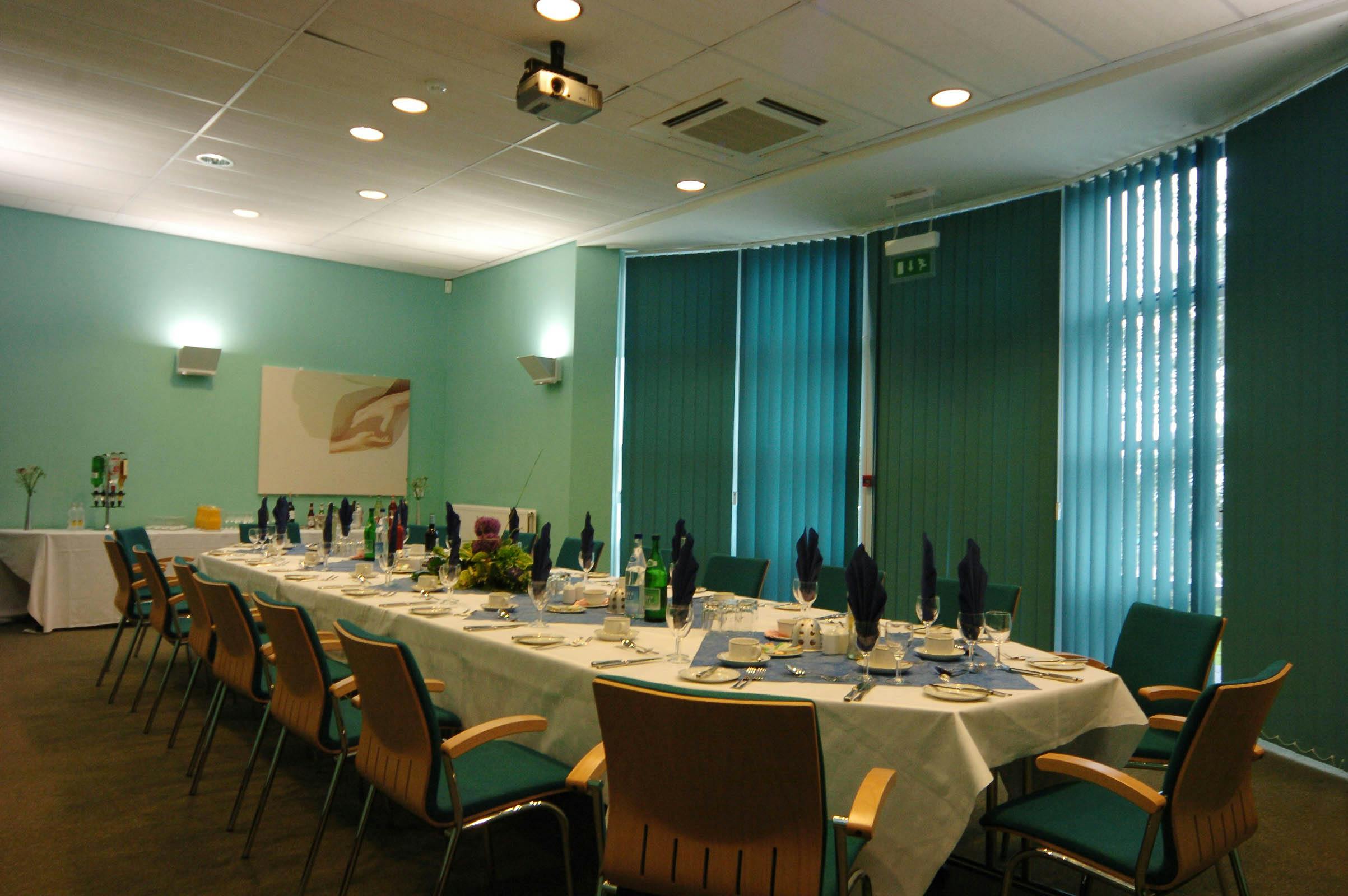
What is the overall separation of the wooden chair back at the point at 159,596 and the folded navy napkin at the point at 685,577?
2953mm

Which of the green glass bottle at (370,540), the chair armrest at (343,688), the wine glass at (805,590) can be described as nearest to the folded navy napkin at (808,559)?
the wine glass at (805,590)

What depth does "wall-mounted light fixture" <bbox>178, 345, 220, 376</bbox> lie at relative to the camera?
25.8 feet

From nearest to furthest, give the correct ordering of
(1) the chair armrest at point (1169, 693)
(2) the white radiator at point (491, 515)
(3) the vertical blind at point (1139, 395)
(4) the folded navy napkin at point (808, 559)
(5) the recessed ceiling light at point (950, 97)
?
(1) the chair armrest at point (1169, 693), (4) the folded navy napkin at point (808, 559), (5) the recessed ceiling light at point (950, 97), (3) the vertical blind at point (1139, 395), (2) the white radiator at point (491, 515)

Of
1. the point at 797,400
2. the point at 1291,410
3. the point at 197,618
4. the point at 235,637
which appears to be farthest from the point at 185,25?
the point at 1291,410

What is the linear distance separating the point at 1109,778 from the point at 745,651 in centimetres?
104

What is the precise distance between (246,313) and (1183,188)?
7.66 meters

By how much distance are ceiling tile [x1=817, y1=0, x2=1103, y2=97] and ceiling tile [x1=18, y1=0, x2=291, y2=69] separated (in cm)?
265

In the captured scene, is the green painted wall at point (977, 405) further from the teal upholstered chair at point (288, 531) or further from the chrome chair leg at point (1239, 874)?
the teal upholstered chair at point (288, 531)

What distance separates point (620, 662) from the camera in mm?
2713

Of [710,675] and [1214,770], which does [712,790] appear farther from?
[1214,770]

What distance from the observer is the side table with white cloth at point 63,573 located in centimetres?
696

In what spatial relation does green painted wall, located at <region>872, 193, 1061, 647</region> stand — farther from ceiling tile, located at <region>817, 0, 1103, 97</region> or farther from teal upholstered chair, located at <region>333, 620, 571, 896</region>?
teal upholstered chair, located at <region>333, 620, 571, 896</region>

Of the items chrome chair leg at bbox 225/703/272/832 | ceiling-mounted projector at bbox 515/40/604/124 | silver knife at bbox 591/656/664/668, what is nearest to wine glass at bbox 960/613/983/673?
silver knife at bbox 591/656/664/668

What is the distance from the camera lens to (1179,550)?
5.11 m
